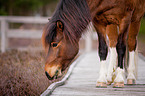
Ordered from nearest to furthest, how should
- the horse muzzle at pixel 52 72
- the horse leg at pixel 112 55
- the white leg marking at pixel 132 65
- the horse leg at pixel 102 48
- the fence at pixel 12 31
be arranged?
1. the horse muzzle at pixel 52 72
2. the horse leg at pixel 102 48
3. the horse leg at pixel 112 55
4. the white leg marking at pixel 132 65
5. the fence at pixel 12 31

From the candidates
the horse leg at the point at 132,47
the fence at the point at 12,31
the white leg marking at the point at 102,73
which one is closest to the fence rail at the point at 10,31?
the fence at the point at 12,31

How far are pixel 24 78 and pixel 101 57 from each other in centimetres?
122

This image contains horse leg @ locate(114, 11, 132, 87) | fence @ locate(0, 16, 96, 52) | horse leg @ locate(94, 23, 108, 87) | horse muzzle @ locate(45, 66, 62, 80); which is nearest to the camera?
horse muzzle @ locate(45, 66, 62, 80)

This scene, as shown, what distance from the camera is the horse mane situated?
2.46 meters

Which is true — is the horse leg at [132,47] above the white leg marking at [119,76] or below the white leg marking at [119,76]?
above

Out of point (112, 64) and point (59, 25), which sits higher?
point (59, 25)

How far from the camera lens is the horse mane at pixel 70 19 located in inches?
96.7

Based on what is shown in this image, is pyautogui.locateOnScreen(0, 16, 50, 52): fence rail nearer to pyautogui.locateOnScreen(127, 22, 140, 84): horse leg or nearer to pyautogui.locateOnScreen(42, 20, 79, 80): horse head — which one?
pyautogui.locateOnScreen(127, 22, 140, 84): horse leg

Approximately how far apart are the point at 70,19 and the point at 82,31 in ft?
0.76

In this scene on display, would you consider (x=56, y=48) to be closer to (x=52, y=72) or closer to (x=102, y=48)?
(x=52, y=72)

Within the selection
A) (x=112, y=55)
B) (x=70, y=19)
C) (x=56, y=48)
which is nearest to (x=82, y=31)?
(x=70, y=19)

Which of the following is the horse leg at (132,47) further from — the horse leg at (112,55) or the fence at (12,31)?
the fence at (12,31)

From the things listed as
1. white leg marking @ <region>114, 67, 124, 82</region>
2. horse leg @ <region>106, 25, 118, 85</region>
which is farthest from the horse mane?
horse leg @ <region>106, 25, 118, 85</region>

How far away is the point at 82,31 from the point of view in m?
2.61
